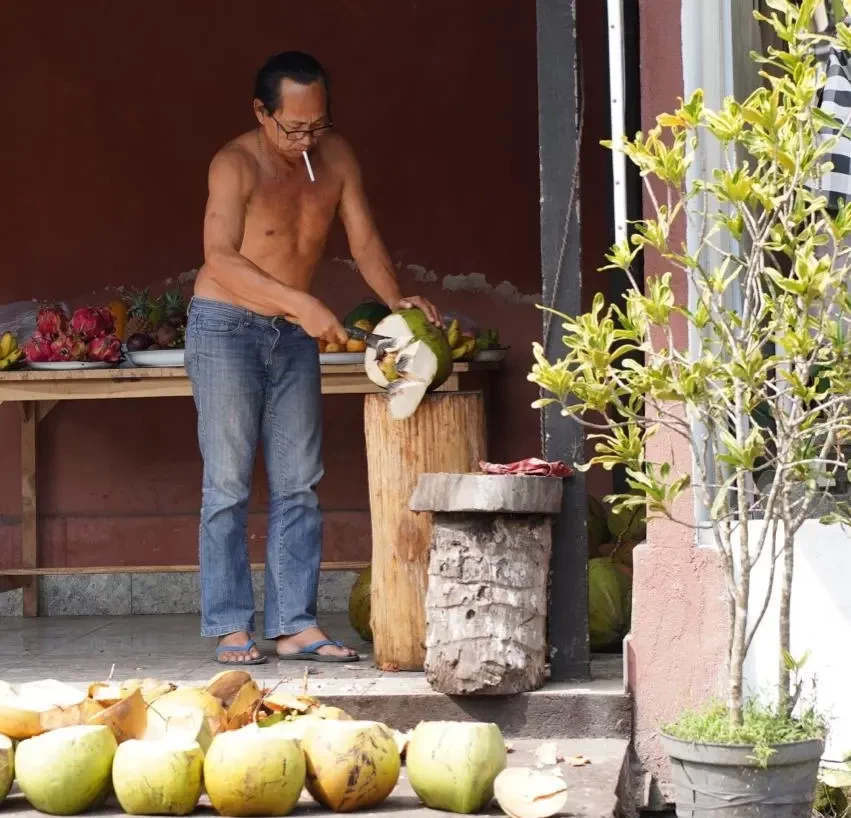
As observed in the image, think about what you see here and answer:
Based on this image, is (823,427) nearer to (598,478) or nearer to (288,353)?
(288,353)

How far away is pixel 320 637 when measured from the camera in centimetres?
539

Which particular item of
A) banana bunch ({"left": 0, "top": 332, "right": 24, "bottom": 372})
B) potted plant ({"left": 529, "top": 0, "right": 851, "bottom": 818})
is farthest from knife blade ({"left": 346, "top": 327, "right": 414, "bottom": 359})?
banana bunch ({"left": 0, "top": 332, "right": 24, "bottom": 372})

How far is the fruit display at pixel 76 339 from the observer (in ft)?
21.9

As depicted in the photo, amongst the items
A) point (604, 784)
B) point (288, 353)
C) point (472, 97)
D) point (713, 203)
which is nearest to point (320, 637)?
point (288, 353)

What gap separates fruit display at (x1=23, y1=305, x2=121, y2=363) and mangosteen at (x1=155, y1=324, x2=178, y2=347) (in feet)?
0.60

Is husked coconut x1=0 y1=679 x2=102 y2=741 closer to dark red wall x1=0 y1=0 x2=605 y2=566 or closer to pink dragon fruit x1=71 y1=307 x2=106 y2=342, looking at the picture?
pink dragon fruit x1=71 y1=307 x2=106 y2=342

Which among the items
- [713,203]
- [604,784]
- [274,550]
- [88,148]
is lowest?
[604,784]

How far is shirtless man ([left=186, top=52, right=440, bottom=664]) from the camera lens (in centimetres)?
525

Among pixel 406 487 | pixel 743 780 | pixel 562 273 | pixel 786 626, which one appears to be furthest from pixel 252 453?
pixel 743 780

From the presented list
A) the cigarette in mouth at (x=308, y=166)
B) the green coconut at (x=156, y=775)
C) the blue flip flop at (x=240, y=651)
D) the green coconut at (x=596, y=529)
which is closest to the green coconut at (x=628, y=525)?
the green coconut at (x=596, y=529)

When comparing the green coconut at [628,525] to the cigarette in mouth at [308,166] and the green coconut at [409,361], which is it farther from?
the cigarette in mouth at [308,166]

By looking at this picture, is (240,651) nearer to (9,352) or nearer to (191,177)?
(9,352)

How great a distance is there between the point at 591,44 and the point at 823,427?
3.65 metres

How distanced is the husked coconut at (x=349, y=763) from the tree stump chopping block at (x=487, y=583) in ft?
2.50
